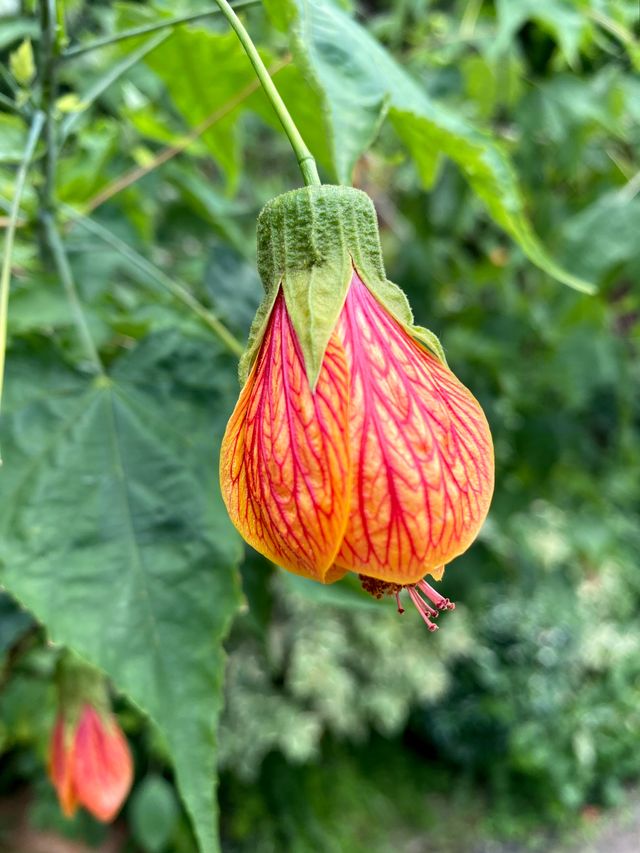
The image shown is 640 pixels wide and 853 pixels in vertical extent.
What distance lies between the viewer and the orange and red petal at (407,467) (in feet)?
1.24

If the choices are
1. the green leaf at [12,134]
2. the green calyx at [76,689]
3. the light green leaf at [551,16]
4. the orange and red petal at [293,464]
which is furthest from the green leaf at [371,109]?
the green calyx at [76,689]

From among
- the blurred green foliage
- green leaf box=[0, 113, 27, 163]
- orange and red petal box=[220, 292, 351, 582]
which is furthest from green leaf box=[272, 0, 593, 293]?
green leaf box=[0, 113, 27, 163]

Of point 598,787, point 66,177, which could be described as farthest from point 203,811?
point 598,787

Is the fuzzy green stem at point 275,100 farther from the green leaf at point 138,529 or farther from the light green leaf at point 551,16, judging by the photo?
the light green leaf at point 551,16

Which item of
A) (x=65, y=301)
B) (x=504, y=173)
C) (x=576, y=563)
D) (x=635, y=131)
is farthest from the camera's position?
(x=576, y=563)

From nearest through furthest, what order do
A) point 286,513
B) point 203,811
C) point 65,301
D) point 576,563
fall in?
point 286,513
point 203,811
point 65,301
point 576,563

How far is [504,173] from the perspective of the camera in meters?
0.60

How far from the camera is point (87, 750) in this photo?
102cm

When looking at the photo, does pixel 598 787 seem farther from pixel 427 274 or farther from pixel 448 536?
pixel 448 536

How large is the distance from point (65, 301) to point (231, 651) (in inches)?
77.3

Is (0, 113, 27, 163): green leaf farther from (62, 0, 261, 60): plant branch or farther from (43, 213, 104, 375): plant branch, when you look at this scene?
(62, 0, 261, 60): plant branch

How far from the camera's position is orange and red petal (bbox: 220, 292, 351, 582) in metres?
0.37

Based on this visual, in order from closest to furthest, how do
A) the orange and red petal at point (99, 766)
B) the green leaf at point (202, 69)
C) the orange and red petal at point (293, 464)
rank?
the orange and red petal at point (293, 464), the green leaf at point (202, 69), the orange and red petal at point (99, 766)

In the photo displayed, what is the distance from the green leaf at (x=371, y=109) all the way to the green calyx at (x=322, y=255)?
5 centimetres
